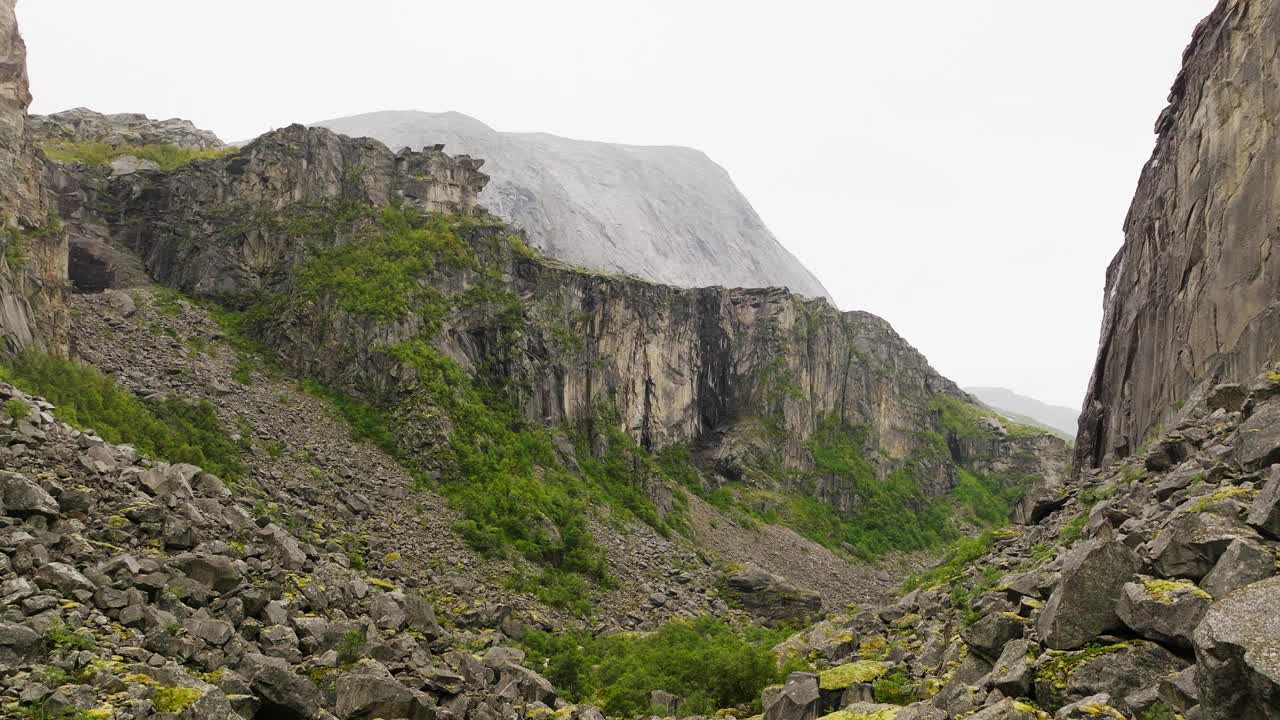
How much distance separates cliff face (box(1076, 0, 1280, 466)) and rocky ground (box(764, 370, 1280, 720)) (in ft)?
30.2

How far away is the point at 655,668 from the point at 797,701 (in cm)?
1067

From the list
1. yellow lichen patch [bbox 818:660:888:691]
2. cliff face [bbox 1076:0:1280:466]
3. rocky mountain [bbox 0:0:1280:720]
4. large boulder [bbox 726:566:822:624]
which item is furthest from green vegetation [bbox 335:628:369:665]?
large boulder [bbox 726:566:822:624]

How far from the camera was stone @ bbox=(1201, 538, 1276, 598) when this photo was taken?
9.84 metres

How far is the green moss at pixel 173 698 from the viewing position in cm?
1237

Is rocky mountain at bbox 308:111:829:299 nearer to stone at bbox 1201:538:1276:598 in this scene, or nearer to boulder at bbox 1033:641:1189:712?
boulder at bbox 1033:641:1189:712

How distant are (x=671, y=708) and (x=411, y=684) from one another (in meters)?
8.90

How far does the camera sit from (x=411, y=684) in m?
18.6

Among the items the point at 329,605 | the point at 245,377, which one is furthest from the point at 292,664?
the point at 245,377

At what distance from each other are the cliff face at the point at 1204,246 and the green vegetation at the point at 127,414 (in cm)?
4529

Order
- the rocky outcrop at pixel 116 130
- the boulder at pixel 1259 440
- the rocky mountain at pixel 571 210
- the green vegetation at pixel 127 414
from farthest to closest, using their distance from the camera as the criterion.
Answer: the rocky mountain at pixel 571 210, the rocky outcrop at pixel 116 130, the green vegetation at pixel 127 414, the boulder at pixel 1259 440

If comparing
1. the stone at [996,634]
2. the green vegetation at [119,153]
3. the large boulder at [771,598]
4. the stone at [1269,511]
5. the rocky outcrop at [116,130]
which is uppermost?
the rocky outcrop at [116,130]

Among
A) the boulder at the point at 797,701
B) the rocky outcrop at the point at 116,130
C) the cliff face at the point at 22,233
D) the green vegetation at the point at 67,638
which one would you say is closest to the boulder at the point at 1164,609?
the boulder at the point at 797,701

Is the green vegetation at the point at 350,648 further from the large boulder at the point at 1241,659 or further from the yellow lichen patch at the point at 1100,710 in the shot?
the large boulder at the point at 1241,659

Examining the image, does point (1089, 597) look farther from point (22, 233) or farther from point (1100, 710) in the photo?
point (22, 233)
